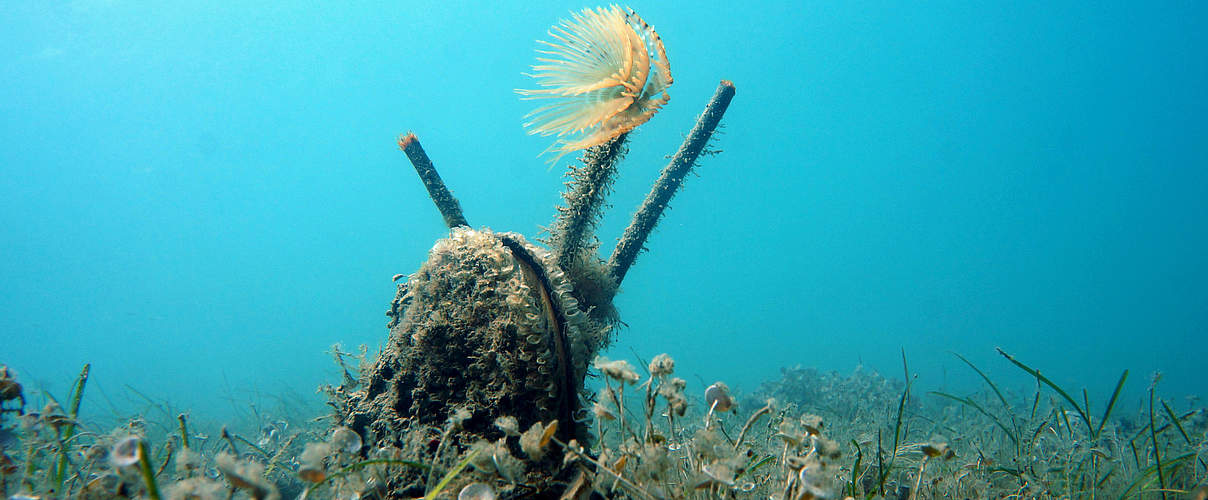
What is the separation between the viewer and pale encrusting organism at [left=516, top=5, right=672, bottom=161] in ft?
7.22

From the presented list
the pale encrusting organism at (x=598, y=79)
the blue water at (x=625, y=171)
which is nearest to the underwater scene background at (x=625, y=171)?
the blue water at (x=625, y=171)

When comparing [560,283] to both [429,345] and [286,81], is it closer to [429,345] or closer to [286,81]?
[429,345]

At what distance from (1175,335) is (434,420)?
10237 centimetres

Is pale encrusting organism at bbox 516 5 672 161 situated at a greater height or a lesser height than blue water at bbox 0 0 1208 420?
lesser

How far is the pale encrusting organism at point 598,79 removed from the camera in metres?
2.20

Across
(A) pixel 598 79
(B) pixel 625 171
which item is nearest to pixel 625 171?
(B) pixel 625 171

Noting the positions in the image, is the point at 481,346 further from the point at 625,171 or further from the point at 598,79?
the point at 625,171

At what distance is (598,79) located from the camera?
7.69 feet

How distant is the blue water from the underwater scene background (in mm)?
536

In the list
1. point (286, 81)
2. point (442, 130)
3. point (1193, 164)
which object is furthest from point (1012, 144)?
point (286, 81)

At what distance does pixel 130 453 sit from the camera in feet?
3.29

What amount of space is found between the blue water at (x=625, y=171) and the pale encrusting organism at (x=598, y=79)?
81.7m

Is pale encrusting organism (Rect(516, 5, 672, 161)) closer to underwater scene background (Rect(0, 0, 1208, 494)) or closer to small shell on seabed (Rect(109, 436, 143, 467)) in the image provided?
small shell on seabed (Rect(109, 436, 143, 467))

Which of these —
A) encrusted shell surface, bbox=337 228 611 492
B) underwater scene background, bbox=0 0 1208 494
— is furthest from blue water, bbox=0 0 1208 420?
encrusted shell surface, bbox=337 228 611 492
